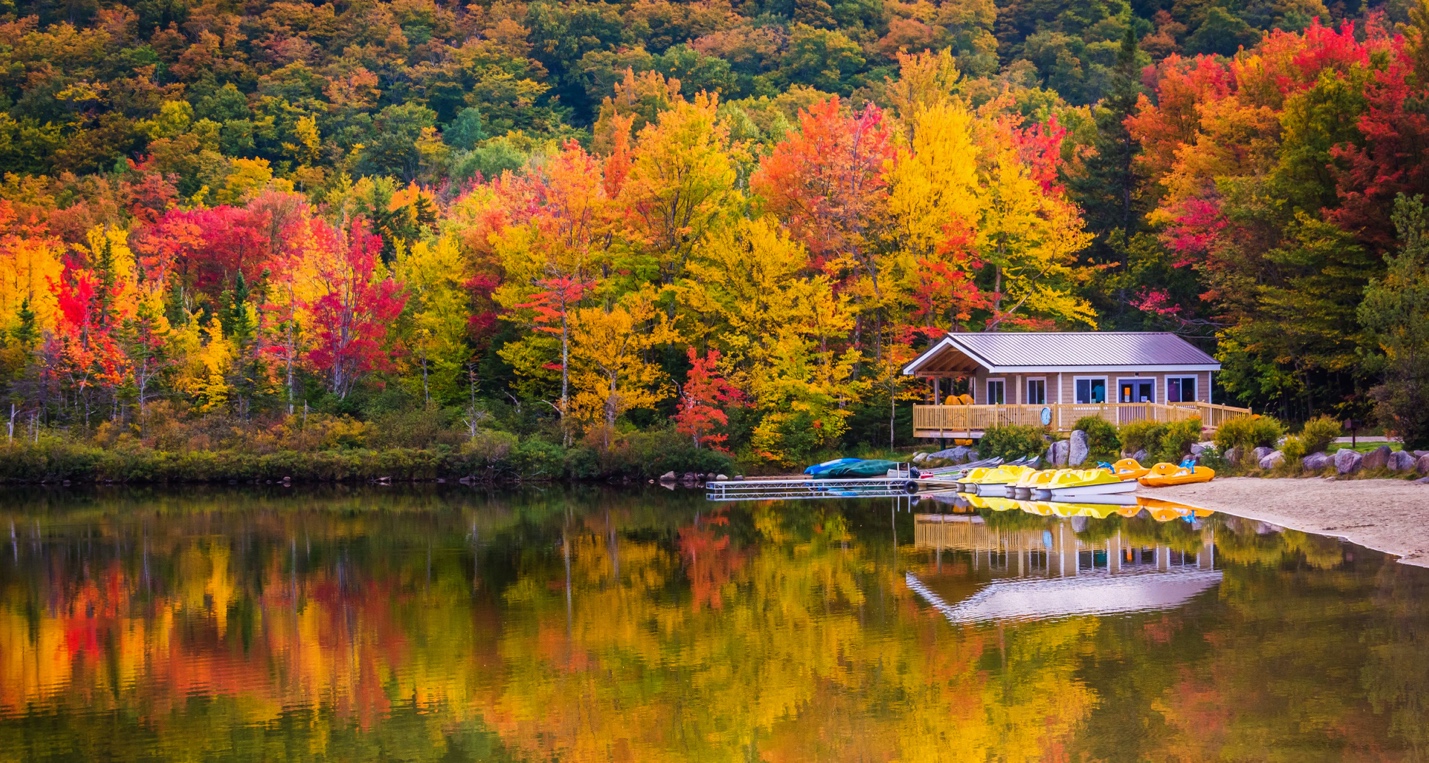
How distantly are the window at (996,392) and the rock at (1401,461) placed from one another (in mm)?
15341

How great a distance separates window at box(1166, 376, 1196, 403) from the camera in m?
42.1

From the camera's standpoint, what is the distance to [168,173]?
232 ft

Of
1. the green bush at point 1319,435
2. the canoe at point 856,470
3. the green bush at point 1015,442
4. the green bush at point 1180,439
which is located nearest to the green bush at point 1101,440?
the green bush at point 1015,442

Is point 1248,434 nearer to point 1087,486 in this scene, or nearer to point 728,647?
point 1087,486

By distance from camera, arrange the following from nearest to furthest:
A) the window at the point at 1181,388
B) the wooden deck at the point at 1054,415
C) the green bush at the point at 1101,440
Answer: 1. the green bush at the point at 1101,440
2. the wooden deck at the point at 1054,415
3. the window at the point at 1181,388

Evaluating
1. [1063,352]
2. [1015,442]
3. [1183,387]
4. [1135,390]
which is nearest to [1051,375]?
[1063,352]

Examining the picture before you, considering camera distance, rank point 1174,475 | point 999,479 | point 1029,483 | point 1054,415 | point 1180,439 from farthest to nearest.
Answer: point 1054,415 < point 999,479 < point 1029,483 < point 1180,439 < point 1174,475

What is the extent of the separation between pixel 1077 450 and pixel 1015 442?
2220 mm

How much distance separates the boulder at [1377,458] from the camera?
1085 inches

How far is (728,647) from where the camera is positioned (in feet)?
51.6

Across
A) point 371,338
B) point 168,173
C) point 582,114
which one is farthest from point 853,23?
point 371,338

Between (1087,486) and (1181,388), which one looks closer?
(1087,486)

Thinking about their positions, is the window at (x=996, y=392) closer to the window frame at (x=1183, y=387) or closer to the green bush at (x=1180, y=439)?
the window frame at (x=1183, y=387)

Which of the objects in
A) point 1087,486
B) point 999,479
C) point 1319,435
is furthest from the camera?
point 999,479
